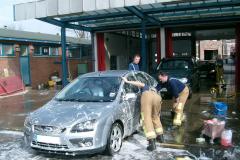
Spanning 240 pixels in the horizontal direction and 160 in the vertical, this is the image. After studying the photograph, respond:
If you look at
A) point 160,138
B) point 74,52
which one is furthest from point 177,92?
point 74,52

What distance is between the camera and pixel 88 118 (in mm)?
6055

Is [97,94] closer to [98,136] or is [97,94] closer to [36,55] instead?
[98,136]

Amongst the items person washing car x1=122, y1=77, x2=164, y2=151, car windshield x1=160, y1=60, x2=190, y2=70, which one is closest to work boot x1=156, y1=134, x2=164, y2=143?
person washing car x1=122, y1=77, x2=164, y2=151

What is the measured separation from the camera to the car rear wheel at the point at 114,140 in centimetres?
625

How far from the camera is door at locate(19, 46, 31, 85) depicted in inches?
851

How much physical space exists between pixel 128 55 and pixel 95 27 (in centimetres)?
814

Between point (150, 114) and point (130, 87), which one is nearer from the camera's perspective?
point (150, 114)

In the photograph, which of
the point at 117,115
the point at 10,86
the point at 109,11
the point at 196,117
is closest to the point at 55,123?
the point at 117,115

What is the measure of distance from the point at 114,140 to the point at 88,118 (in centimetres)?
80

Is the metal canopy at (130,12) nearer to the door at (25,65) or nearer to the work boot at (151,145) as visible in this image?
the door at (25,65)

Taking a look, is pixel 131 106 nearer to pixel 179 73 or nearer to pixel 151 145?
pixel 151 145

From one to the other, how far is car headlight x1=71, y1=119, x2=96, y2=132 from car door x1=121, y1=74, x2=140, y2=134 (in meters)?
1.15

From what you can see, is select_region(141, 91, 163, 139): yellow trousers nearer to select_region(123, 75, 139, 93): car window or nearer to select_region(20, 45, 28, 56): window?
select_region(123, 75, 139, 93): car window

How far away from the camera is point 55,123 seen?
19.7 ft
